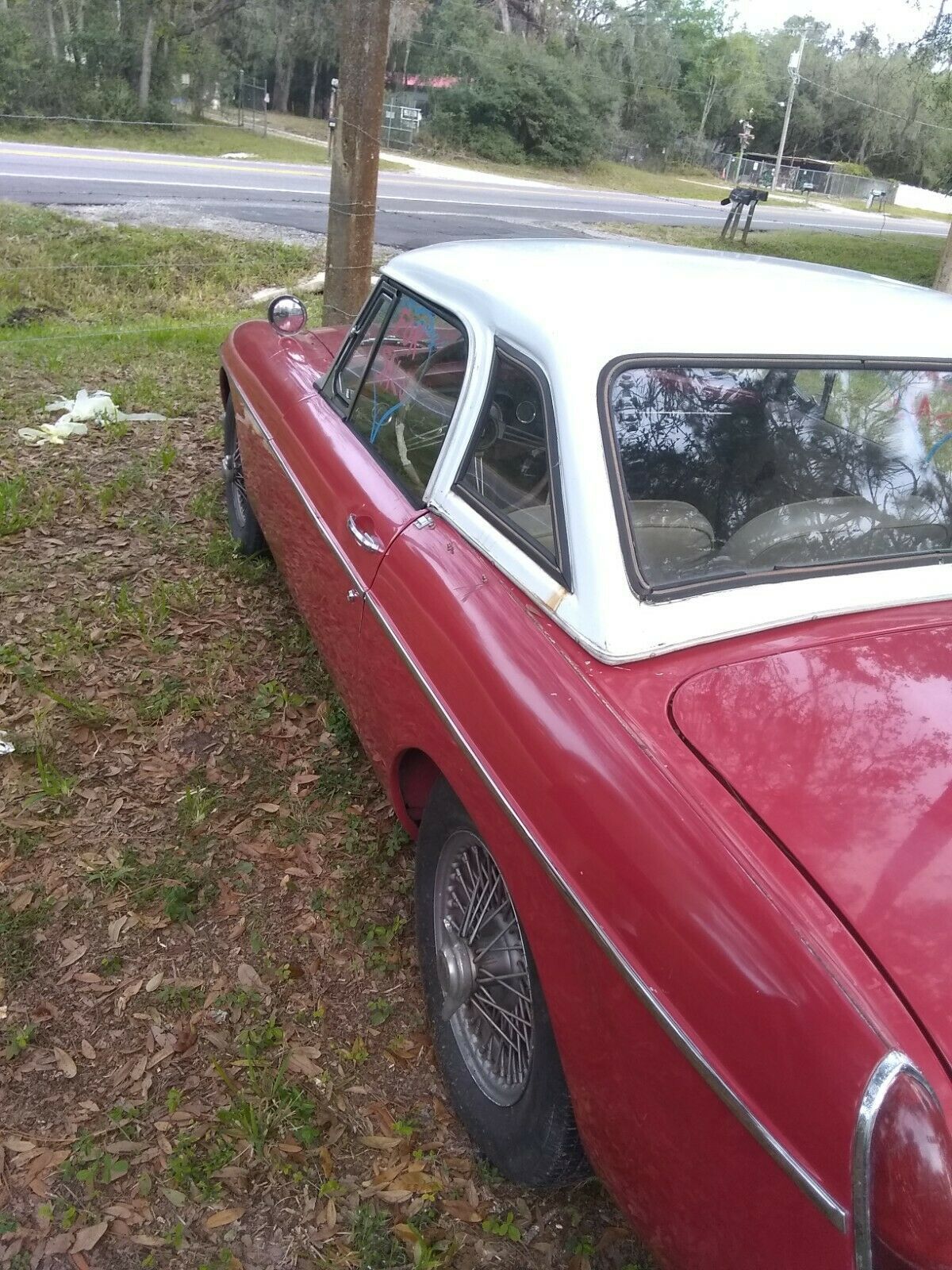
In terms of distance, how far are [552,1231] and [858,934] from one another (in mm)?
1156

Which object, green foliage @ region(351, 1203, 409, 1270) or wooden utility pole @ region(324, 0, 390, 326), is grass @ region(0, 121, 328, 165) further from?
green foliage @ region(351, 1203, 409, 1270)

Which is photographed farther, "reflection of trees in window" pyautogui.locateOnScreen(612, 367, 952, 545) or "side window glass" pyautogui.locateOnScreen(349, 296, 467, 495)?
"side window glass" pyautogui.locateOnScreen(349, 296, 467, 495)

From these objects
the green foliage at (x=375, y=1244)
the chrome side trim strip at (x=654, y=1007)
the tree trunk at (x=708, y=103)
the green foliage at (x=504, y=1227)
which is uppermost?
the tree trunk at (x=708, y=103)

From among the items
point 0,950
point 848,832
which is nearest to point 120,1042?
point 0,950

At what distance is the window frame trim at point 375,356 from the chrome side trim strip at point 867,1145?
169 centimetres

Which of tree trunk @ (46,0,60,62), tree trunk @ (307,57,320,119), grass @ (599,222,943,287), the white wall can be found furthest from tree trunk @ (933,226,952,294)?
the white wall

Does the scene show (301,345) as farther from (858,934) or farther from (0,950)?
(858,934)

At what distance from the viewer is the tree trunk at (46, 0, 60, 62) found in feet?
88.2

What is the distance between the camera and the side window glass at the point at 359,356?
3182 mm

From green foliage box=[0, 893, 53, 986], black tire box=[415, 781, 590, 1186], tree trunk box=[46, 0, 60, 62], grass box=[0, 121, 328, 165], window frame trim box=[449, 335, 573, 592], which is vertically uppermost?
tree trunk box=[46, 0, 60, 62]

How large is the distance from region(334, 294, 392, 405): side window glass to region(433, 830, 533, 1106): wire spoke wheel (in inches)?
66.5

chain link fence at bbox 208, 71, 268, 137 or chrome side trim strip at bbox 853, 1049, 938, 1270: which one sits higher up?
chain link fence at bbox 208, 71, 268, 137

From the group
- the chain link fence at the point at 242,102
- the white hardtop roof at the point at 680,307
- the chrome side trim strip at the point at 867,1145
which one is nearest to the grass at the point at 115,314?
the white hardtop roof at the point at 680,307

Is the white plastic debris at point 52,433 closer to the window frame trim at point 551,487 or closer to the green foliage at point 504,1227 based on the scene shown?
the window frame trim at point 551,487
